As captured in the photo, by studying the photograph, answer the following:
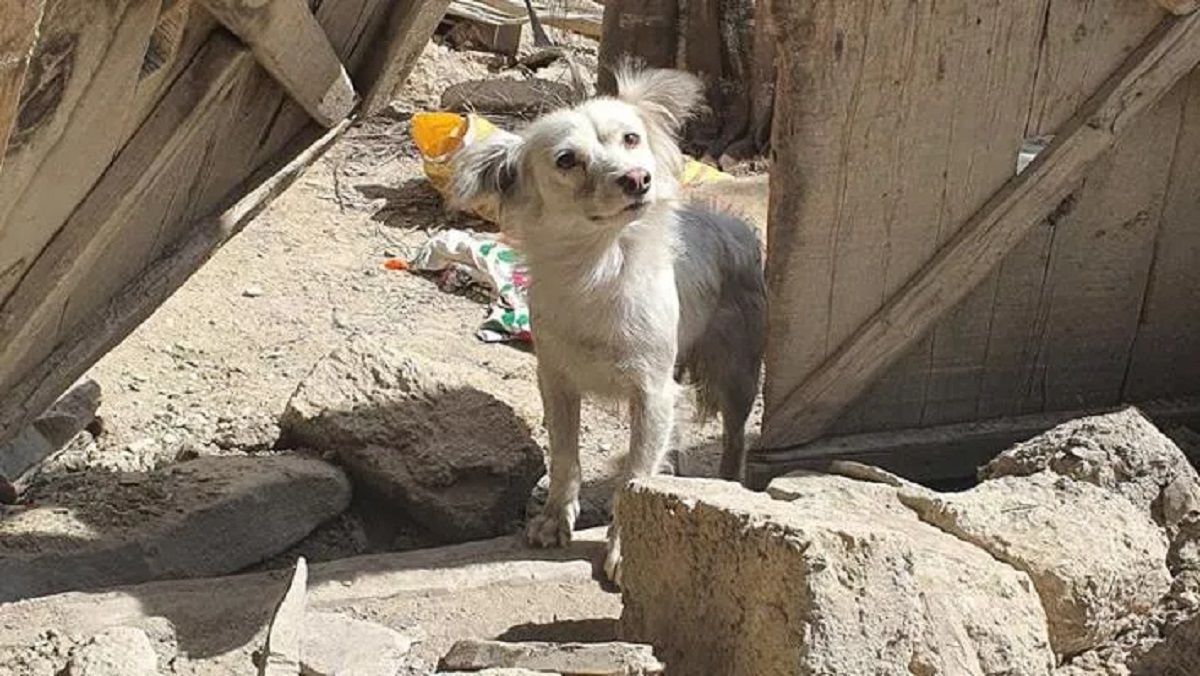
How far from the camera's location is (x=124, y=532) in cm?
533

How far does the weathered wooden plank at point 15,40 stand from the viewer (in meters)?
2.51

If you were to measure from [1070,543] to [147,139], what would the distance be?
2593 mm

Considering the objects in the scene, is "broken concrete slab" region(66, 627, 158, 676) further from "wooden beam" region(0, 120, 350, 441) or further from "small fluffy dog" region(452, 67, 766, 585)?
"small fluffy dog" region(452, 67, 766, 585)

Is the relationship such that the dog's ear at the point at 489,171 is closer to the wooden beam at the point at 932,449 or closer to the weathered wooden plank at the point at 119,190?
the weathered wooden plank at the point at 119,190

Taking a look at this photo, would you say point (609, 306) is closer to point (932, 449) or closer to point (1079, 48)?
point (932, 449)

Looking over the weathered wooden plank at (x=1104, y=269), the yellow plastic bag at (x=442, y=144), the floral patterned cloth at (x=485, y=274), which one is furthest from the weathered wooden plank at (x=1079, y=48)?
the yellow plastic bag at (x=442, y=144)

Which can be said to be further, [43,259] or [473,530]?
[473,530]

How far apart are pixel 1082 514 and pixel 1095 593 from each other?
0.77ft

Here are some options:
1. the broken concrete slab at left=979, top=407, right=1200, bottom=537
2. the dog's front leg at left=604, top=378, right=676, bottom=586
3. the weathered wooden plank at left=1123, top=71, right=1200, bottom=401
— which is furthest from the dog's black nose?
the weathered wooden plank at left=1123, top=71, right=1200, bottom=401

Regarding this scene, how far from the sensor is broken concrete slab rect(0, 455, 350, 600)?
520 centimetres

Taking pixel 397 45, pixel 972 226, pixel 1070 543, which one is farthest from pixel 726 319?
pixel 1070 543

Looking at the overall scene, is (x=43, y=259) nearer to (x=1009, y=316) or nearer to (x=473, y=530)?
(x=473, y=530)

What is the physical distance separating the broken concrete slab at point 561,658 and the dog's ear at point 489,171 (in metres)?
1.65

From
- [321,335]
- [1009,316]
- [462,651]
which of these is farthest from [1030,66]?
[321,335]
